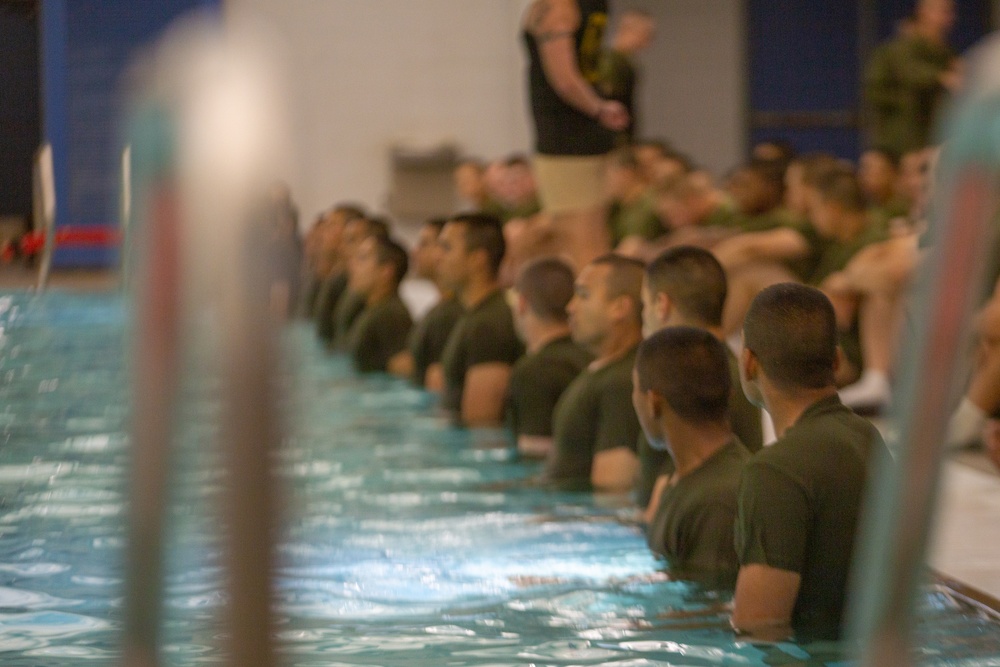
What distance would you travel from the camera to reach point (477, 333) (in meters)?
7.11

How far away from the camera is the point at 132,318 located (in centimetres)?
112

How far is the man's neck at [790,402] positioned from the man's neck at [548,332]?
2.73 meters

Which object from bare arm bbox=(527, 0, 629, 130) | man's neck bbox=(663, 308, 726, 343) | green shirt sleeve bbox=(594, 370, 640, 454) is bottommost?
green shirt sleeve bbox=(594, 370, 640, 454)

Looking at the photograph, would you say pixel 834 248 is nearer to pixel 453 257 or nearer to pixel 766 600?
pixel 453 257

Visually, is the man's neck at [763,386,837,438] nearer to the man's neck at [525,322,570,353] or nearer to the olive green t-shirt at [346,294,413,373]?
the man's neck at [525,322,570,353]

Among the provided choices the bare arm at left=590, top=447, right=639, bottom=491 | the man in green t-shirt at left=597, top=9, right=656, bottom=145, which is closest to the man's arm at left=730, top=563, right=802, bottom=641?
the bare arm at left=590, top=447, right=639, bottom=491

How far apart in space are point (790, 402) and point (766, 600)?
1.57 ft

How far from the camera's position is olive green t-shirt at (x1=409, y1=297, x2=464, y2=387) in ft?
26.1

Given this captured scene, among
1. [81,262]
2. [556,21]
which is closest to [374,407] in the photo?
[556,21]

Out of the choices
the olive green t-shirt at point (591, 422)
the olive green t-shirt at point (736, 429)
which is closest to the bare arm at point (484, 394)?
the olive green t-shirt at point (591, 422)

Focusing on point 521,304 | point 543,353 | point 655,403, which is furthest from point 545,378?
point 655,403

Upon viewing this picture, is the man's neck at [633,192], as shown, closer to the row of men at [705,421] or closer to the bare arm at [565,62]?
the bare arm at [565,62]

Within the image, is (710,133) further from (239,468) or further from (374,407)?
(239,468)

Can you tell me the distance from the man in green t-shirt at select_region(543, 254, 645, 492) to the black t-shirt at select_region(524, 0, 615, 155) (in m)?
1.79
